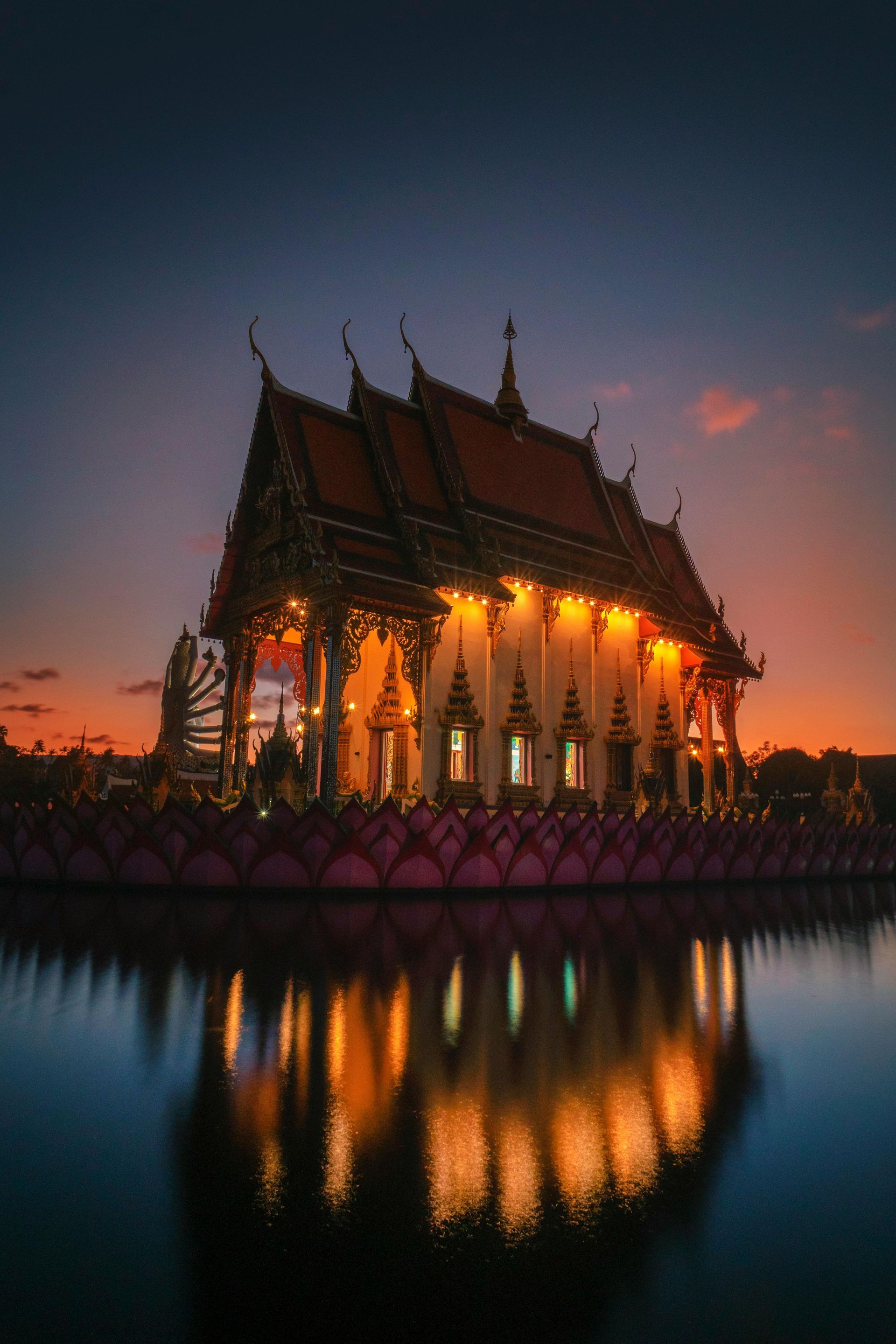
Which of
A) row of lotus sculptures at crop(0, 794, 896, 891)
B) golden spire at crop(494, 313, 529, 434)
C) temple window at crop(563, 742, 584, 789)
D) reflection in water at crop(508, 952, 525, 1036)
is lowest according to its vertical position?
reflection in water at crop(508, 952, 525, 1036)

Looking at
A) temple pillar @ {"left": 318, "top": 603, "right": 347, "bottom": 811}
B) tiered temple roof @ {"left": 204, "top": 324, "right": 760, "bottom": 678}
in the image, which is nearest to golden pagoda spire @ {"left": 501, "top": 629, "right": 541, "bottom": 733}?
tiered temple roof @ {"left": 204, "top": 324, "right": 760, "bottom": 678}

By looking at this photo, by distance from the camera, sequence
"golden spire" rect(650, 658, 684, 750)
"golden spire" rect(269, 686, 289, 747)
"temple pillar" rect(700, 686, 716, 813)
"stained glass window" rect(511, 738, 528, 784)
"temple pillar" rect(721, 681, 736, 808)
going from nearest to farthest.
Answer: "golden spire" rect(269, 686, 289, 747), "stained glass window" rect(511, 738, 528, 784), "golden spire" rect(650, 658, 684, 750), "temple pillar" rect(700, 686, 716, 813), "temple pillar" rect(721, 681, 736, 808)

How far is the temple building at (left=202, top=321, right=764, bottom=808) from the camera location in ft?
53.0

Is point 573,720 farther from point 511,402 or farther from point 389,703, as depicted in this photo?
point 511,402

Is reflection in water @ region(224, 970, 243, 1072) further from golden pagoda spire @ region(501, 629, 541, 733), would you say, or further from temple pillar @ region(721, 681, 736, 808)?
temple pillar @ region(721, 681, 736, 808)

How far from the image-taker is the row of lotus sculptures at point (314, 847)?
30.4 ft

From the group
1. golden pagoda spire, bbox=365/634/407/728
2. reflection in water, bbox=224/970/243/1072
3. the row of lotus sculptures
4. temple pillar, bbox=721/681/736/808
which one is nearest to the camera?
reflection in water, bbox=224/970/243/1072

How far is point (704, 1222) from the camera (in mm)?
1936

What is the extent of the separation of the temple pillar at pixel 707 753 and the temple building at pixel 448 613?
0.14 meters

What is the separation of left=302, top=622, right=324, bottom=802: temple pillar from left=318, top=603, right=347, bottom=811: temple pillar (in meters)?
0.20

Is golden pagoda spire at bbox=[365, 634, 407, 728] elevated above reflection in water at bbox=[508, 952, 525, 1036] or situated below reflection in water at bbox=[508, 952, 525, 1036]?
above

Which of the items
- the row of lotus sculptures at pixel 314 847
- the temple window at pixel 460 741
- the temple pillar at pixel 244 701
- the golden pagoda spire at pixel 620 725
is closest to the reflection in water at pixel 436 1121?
the row of lotus sculptures at pixel 314 847

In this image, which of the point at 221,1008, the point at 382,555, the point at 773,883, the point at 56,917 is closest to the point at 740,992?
the point at 221,1008

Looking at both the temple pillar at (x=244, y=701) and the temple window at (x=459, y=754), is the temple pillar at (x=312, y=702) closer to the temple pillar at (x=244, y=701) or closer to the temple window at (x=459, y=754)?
the temple window at (x=459, y=754)
